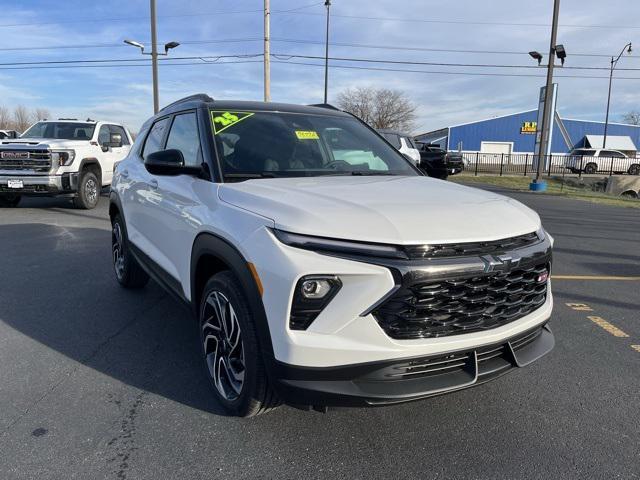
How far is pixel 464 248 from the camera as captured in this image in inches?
90.0

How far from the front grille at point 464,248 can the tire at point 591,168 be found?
37.7 metres

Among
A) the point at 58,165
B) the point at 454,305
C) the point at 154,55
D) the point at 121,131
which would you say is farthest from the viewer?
the point at 154,55

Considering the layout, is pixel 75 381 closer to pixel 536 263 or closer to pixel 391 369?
pixel 391 369

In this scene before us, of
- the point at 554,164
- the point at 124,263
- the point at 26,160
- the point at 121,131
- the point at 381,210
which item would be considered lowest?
the point at 124,263

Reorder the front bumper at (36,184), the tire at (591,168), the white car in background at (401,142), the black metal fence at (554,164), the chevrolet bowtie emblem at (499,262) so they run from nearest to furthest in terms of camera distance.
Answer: the chevrolet bowtie emblem at (499,262) < the front bumper at (36,184) < the white car in background at (401,142) < the black metal fence at (554,164) < the tire at (591,168)

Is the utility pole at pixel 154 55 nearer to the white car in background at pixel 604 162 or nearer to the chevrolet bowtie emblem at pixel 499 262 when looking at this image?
the chevrolet bowtie emblem at pixel 499 262

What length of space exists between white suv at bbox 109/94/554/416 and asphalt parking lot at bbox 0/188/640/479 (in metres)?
0.33

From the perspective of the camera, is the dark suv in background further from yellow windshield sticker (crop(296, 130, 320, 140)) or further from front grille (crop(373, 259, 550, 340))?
front grille (crop(373, 259, 550, 340))

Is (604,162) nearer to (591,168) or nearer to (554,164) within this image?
(591,168)

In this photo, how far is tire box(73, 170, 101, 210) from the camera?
36.6 feet

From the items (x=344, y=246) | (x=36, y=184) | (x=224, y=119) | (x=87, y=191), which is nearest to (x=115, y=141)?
(x=87, y=191)

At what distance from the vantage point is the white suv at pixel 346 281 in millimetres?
2170

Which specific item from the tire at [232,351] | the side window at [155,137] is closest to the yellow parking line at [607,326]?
the tire at [232,351]

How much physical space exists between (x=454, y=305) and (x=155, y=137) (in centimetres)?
344
